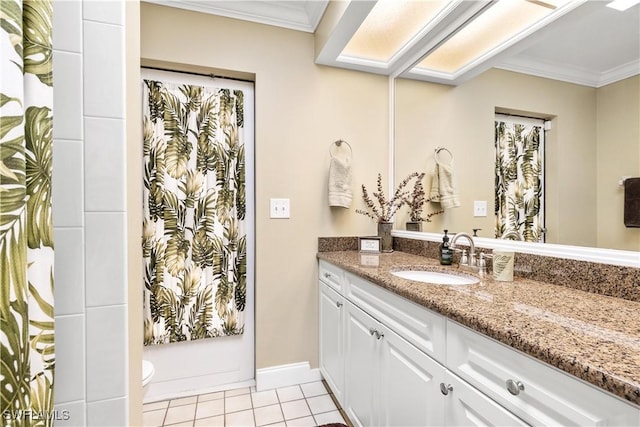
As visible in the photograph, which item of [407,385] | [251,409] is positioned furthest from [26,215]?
[251,409]

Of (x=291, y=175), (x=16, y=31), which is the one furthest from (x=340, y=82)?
(x=16, y=31)

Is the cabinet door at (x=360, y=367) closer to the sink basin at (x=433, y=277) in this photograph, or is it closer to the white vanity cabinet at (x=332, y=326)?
the white vanity cabinet at (x=332, y=326)

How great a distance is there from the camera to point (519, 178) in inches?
53.9

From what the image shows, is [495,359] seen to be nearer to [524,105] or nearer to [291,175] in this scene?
[524,105]

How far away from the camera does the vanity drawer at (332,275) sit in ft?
5.35

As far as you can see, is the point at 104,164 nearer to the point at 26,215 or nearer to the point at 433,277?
the point at 26,215

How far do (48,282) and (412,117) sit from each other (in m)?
2.02

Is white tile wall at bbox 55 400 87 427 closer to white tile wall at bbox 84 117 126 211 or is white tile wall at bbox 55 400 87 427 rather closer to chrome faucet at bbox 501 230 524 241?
white tile wall at bbox 84 117 126 211

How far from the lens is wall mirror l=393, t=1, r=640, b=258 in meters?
0.94

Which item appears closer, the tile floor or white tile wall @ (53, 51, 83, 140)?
white tile wall @ (53, 51, 83, 140)

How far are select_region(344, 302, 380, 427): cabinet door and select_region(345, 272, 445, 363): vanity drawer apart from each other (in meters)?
0.06

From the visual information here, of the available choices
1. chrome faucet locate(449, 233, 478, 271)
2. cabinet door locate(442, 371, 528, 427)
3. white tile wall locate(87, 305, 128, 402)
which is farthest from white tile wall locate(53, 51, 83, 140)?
chrome faucet locate(449, 233, 478, 271)

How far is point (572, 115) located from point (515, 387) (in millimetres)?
996

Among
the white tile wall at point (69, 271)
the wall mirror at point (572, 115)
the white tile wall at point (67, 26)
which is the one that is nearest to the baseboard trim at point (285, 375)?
the wall mirror at point (572, 115)
